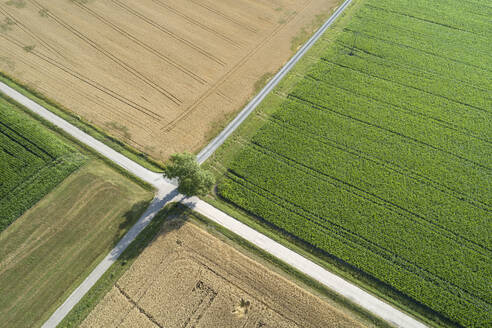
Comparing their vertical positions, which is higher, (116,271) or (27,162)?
(27,162)


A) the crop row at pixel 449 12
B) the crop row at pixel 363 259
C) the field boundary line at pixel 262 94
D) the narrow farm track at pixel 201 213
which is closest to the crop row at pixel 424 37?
the crop row at pixel 449 12

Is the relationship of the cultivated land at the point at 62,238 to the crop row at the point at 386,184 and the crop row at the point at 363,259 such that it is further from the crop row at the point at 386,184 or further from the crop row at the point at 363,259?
the crop row at the point at 386,184

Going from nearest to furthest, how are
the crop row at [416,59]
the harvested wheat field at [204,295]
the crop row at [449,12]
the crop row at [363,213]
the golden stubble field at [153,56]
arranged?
1. the harvested wheat field at [204,295]
2. the crop row at [363,213]
3. the golden stubble field at [153,56]
4. the crop row at [416,59]
5. the crop row at [449,12]

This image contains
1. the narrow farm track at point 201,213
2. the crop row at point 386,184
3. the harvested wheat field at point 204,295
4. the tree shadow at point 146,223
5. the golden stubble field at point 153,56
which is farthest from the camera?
the golden stubble field at point 153,56

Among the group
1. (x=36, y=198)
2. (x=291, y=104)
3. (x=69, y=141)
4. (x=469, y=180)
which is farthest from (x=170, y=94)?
(x=469, y=180)

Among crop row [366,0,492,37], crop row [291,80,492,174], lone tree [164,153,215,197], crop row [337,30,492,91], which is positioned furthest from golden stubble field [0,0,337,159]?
crop row [366,0,492,37]

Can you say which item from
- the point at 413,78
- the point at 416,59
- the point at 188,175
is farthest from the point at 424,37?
the point at 188,175

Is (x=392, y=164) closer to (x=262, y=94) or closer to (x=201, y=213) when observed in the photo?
(x=262, y=94)

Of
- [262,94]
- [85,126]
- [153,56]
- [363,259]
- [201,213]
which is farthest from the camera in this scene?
[153,56]
